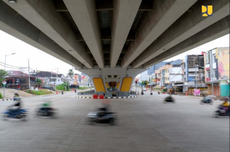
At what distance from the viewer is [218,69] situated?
2.43 metres

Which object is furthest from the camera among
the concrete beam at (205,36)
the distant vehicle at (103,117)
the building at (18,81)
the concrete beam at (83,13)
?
the building at (18,81)

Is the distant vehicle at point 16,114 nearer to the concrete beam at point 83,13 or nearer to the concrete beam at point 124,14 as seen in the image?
the concrete beam at point 83,13

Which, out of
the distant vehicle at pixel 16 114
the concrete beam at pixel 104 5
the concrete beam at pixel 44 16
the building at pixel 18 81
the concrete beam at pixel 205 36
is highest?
the concrete beam at pixel 104 5

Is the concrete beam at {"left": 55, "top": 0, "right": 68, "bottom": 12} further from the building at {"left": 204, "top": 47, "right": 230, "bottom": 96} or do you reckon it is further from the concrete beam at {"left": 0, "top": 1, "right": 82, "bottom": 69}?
the building at {"left": 204, "top": 47, "right": 230, "bottom": 96}

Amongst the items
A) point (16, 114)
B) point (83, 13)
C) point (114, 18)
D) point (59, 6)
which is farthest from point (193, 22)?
point (16, 114)

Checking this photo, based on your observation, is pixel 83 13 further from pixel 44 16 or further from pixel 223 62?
pixel 223 62

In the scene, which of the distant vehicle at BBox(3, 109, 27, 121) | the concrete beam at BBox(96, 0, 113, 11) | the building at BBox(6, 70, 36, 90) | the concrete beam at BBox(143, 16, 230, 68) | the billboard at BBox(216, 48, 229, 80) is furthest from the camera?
the building at BBox(6, 70, 36, 90)

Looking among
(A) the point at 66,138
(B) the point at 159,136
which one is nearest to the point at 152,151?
(B) the point at 159,136

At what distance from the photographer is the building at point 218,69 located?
228 cm

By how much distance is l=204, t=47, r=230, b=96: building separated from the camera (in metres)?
2.28

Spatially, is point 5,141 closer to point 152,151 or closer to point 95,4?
point 152,151

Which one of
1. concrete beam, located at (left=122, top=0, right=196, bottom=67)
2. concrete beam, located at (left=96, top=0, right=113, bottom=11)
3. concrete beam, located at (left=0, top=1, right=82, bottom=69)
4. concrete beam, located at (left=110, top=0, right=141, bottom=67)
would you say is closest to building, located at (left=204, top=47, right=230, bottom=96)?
concrete beam, located at (left=122, top=0, right=196, bottom=67)

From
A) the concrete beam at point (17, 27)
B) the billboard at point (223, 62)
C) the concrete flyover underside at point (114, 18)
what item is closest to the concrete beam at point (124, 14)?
the concrete flyover underside at point (114, 18)

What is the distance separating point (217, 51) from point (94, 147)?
3.09 meters
